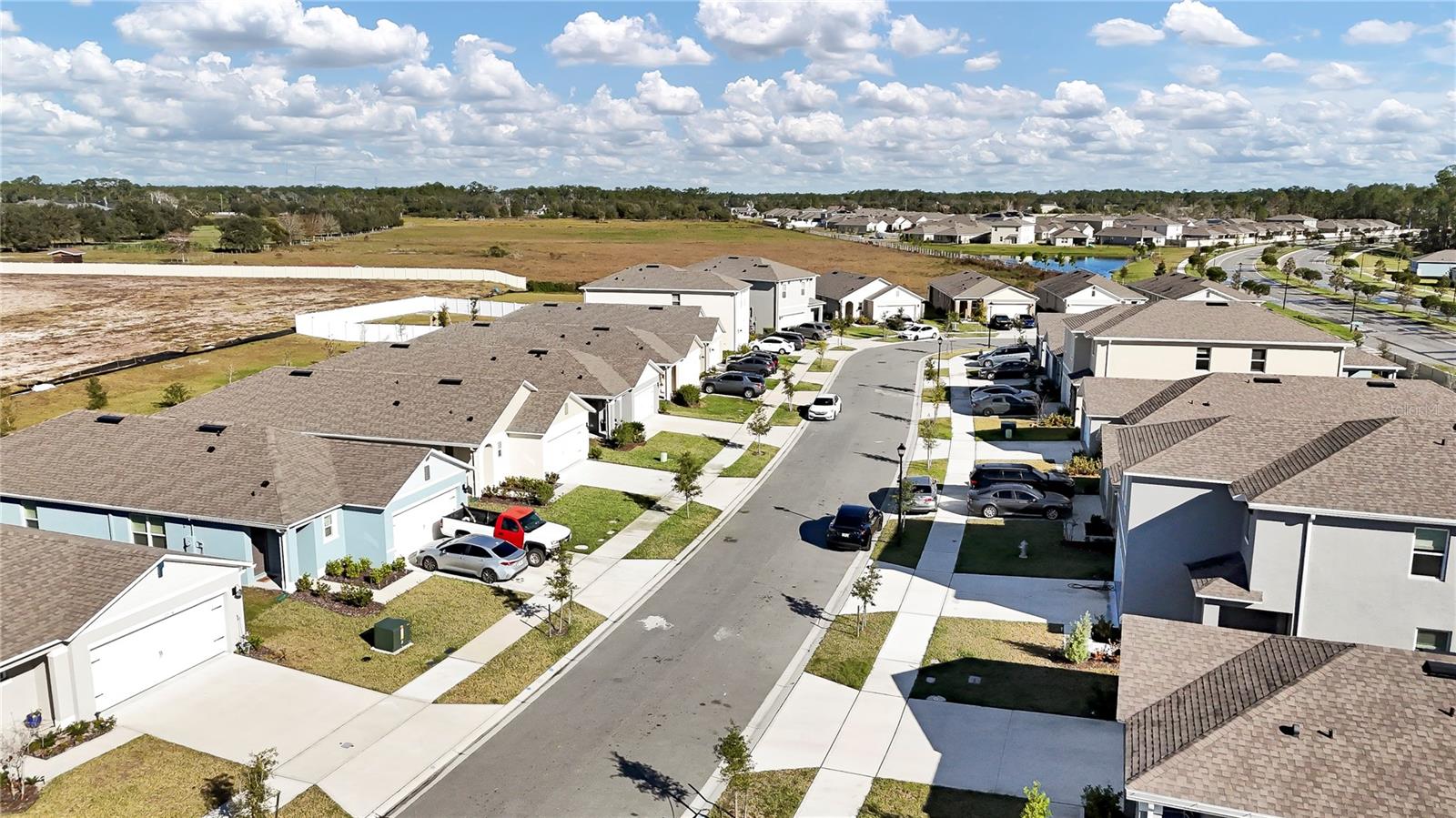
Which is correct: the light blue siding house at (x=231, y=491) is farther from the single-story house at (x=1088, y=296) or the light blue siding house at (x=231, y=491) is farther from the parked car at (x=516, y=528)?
the single-story house at (x=1088, y=296)

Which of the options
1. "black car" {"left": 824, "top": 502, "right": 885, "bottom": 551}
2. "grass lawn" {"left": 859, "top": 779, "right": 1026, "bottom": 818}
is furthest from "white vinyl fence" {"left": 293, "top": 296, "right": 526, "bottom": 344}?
"grass lawn" {"left": 859, "top": 779, "right": 1026, "bottom": 818}

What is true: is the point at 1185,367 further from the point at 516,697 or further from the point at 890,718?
the point at 516,697

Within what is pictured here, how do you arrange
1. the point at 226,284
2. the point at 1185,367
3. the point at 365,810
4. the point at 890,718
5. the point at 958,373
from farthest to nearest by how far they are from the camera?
the point at 226,284 < the point at 958,373 < the point at 1185,367 < the point at 890,718 < the point at 365,810

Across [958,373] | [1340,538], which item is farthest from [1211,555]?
[958,373]

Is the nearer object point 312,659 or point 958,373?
point 312,659

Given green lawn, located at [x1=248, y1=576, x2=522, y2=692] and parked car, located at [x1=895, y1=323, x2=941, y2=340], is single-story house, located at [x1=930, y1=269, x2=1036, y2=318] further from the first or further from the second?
green lawn, located at [x1=248, y1=576, x2=522, y2=692]
